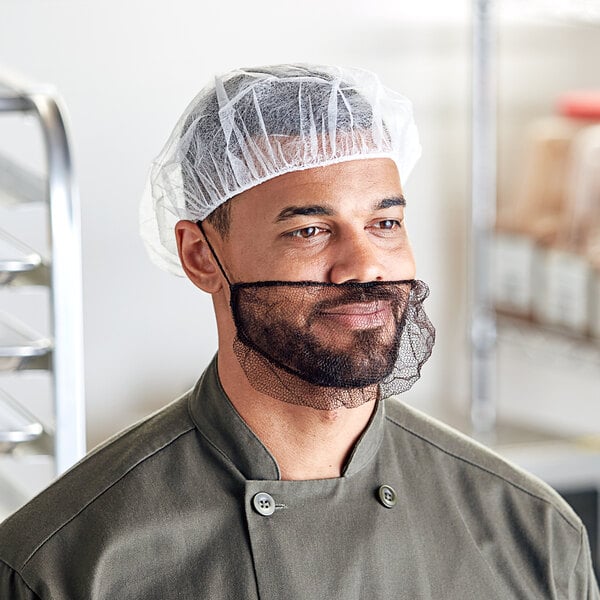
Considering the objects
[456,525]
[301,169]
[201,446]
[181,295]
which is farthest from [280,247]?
[181,295]

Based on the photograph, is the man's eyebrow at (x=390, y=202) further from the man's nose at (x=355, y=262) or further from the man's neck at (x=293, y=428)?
the man's neck at (x=293, y=428)

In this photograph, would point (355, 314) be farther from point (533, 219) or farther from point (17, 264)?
point (533, 219)

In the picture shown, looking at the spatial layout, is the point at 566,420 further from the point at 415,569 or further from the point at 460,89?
the point at 415,569

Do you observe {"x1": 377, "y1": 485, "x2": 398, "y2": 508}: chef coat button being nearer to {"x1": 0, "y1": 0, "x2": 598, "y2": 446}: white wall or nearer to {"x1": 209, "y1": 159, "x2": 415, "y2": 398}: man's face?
{"x1": 209, "y1": 159, "x2": 415, "y2": 398}: man's face

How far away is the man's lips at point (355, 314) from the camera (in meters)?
0.87

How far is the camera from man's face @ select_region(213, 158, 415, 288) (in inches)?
34.4

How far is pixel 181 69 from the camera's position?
6.20 ft

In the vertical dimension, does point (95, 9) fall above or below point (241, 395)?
above

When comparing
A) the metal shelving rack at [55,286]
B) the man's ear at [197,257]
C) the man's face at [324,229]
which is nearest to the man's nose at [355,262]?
the man's face at [324,229]

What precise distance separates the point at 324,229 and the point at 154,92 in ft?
3.52

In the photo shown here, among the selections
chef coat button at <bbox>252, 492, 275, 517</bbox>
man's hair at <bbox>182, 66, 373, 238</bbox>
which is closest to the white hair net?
man's hair at <bbox>182, 66, 373, 238</bbox>

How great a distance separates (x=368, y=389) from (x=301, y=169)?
173 mm

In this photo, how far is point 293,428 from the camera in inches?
36.0

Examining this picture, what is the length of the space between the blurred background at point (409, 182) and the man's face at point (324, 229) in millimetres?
890
